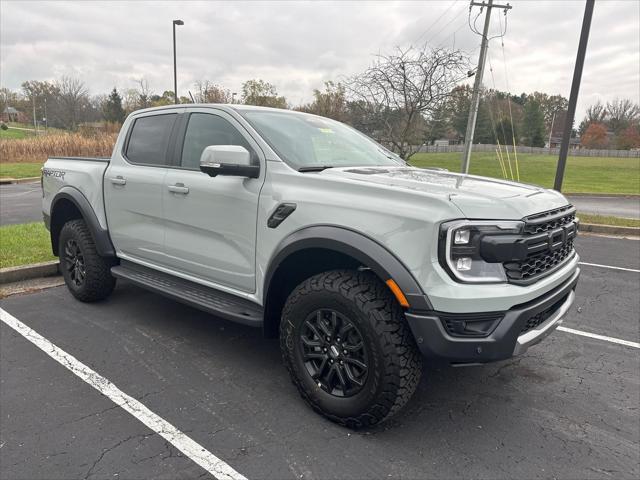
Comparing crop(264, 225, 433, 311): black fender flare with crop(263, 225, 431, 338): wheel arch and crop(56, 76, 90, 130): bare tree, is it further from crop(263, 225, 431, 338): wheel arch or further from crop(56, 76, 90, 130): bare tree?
crop(56, 76, 90, 130): bare tree

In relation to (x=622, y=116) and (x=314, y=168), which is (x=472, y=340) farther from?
(x=622, y=116)

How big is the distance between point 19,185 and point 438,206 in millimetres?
18271

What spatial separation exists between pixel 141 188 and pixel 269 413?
7.23 ft

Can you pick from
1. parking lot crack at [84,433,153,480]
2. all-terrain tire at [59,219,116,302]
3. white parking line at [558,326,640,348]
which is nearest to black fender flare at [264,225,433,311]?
parking lot crack at [84,433,153,480]

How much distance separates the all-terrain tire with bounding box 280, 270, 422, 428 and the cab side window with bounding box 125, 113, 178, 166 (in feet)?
6.33

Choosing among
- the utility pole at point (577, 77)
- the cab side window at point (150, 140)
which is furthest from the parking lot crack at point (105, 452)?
the utility pole at point (577, 77)

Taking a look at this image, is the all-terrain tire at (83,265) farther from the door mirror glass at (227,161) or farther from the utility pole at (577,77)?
the utility pole at (577,77)

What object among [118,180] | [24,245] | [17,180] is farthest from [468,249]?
[17,180]

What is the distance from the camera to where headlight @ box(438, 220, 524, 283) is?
2.24 m

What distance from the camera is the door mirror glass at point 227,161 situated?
2865 mm

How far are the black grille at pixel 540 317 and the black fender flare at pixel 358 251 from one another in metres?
0.59

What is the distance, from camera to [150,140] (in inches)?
161

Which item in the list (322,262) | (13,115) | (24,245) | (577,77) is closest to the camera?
(322,262)

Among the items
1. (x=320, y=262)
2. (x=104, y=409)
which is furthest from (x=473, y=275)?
(x=104, y=409)
